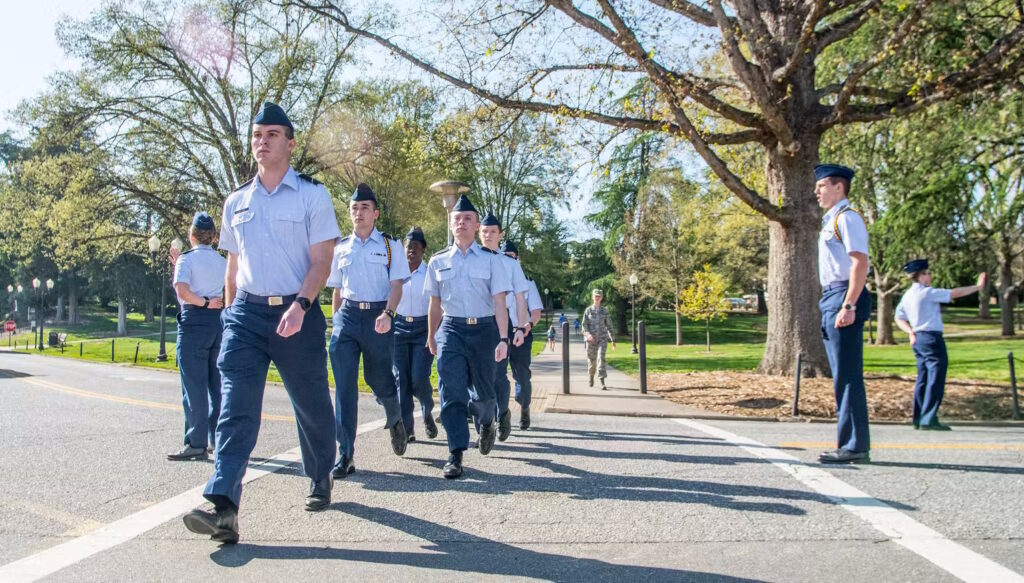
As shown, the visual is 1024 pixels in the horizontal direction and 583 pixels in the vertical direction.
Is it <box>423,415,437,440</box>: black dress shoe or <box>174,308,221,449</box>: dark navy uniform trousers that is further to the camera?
<box>423,415,437,440</box>: black dress shoe

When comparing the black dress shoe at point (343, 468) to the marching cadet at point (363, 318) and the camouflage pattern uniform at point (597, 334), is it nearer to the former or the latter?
the marching cadet at point (363, 318)

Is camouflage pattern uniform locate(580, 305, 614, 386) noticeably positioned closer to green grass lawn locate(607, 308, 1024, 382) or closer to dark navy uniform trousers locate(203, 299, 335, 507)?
green grass lawn locate(607, 308, 1024, 382)

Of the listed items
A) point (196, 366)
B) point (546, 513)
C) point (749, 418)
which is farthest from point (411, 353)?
point (749, 418)

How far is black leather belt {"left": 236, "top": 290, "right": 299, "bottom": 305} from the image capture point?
389 cm

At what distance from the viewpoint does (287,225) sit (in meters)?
3.97

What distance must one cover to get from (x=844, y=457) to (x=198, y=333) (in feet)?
18.3

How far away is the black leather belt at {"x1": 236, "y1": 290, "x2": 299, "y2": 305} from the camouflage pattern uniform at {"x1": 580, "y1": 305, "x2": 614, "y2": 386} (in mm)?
9887

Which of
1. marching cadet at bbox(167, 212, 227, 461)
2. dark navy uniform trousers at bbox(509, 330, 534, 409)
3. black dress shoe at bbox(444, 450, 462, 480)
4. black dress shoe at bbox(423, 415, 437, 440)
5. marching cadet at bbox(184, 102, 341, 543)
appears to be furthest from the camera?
dark navy uniform trousers at bbox(509, 330, 534, 409)

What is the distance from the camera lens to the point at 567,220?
175ft

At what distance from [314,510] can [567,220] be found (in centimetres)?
4990

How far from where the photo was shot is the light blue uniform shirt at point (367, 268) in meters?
5.72

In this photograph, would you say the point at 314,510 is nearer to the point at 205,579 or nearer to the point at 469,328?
the point at 205,579

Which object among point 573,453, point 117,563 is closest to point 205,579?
point 117,563

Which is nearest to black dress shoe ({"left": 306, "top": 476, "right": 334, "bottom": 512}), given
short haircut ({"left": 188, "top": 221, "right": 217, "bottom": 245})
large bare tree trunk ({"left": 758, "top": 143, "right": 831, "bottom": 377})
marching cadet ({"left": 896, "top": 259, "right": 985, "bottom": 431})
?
short haircut ({"left": 188, "top": 221, "right": 217, "bottom": 245})
